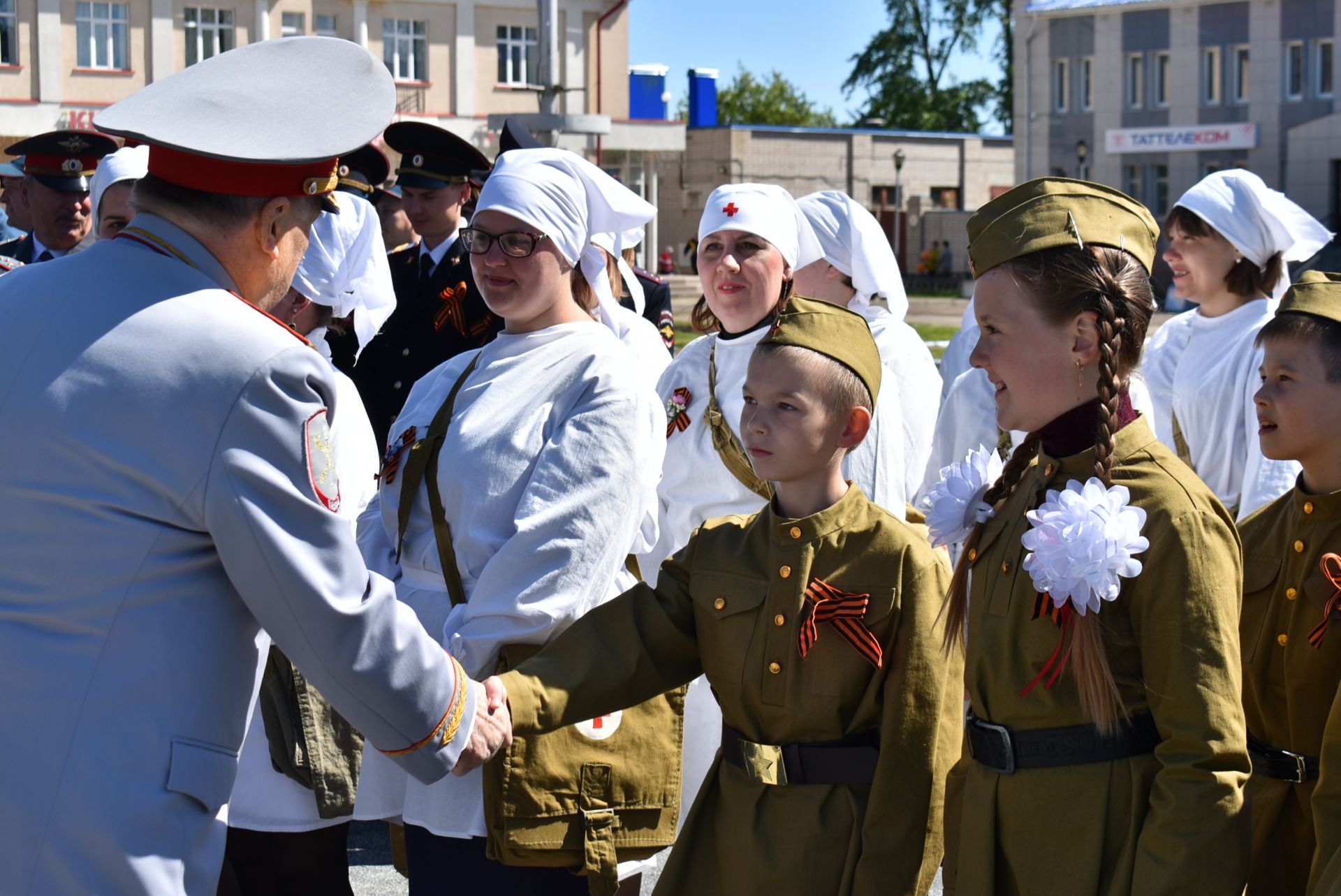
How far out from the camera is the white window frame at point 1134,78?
50344 millimetres

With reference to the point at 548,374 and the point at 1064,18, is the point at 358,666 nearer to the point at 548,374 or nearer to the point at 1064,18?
the point at 548,374

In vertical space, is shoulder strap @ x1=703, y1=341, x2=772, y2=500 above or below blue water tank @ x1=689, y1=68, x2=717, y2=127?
below

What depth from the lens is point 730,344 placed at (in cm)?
495

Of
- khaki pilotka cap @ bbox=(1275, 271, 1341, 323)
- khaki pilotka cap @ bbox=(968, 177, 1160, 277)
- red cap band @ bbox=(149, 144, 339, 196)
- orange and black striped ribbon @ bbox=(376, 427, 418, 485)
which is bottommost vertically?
orange and black striped ribbon @ bbox=(376, 427, 418, 485)

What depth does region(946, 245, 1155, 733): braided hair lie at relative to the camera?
2.64 m

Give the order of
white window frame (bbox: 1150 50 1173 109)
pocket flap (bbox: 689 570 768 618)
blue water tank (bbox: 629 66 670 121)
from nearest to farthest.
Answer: pocket flap (bbox: 689 570 768 618) < blue water tank (bbox: 629 66 670 121) < white window frame (bbox: 1150 50 1173 109)

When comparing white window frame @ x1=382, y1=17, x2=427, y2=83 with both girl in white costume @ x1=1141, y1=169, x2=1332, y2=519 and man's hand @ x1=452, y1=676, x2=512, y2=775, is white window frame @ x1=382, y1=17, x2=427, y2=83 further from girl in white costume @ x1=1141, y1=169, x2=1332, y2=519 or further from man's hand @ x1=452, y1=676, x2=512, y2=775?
man's hand @ x1=452, y1=676, x2=512, y2=775

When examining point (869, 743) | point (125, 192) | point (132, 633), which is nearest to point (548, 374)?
point (869, 743)

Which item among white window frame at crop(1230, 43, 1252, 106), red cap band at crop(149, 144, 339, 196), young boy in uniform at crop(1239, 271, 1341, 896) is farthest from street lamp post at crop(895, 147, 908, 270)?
red cap band at crop(149, 144, 339, 196)

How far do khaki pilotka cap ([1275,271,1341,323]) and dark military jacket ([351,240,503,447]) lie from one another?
3.26 meters

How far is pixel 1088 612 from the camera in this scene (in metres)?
2.62

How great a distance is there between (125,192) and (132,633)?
330 cm

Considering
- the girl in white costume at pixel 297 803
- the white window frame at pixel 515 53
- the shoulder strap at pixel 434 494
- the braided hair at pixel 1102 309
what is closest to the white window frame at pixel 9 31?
the white window frame at pixel 515 53

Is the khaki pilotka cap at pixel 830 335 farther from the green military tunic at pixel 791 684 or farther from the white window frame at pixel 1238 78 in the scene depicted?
the white window frame at pixel 1238 78
